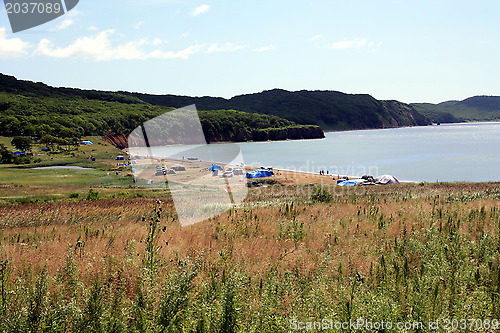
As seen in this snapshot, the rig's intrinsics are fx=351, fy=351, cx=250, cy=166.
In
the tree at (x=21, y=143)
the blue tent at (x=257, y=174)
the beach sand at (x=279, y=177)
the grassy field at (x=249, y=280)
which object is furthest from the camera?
the tree at (x=21, y=143)

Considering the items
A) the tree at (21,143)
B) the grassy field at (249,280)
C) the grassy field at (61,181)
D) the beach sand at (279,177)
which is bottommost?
the beach sand at (279,177)

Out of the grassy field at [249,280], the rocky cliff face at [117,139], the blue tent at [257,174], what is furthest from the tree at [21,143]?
the grassy field at [249,280]

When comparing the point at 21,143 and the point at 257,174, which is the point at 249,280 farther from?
the point at 21,143

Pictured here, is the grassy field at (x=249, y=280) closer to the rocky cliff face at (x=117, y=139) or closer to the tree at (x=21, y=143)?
the tree at (x=21, y=143)

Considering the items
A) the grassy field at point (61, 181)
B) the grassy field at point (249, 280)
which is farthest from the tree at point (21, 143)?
the grassy field at point (249, 280)

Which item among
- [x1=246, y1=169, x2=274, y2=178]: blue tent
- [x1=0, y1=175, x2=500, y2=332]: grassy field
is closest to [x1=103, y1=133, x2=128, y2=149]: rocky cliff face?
[x1=246, y1=169, x2=274, y2=178]: blue tent

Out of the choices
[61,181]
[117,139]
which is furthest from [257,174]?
[117,139]

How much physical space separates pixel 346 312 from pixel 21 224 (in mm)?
11655

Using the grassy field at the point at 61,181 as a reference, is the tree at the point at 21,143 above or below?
above


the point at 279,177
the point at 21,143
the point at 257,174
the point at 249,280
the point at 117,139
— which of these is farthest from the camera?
the point at 117,139

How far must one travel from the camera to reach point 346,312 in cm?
426

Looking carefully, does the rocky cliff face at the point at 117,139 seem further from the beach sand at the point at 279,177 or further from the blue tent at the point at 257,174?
the blue tent at the point at 257,174

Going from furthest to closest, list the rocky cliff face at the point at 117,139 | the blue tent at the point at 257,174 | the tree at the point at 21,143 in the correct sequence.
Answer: the rocky cliff face at the point at 117,139, the tree at the point at 21,143, the blue tent at the point at 257,174

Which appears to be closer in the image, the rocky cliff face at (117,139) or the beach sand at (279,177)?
the beach sand at (279,177)
